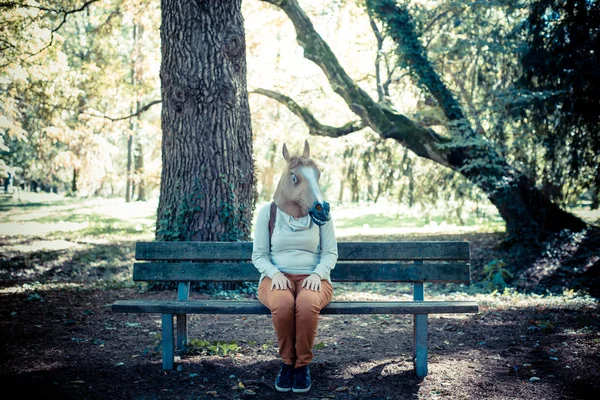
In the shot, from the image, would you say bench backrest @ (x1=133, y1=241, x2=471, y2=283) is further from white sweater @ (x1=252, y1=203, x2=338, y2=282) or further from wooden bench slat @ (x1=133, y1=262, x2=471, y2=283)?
white sweater @ (x1=252, y1=203, x2=338, y2=282)

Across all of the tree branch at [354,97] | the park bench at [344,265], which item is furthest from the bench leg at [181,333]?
the tree branch at [354,97]

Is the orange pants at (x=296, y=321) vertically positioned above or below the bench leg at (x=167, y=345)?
above

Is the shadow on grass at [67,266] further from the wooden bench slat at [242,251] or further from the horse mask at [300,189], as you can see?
the horse mask at [300,189]

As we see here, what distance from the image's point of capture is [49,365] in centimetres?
406

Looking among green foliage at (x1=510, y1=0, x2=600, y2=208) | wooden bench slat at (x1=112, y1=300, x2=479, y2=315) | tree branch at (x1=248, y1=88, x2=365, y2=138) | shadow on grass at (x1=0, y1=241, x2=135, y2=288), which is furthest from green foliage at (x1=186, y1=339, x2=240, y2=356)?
tree branch at (x1=248, y1=88, x2=365, y2=138)


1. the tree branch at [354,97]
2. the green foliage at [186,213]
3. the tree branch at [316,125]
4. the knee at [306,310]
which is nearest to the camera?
the knee at [306,310]

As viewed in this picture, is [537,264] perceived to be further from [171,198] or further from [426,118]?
[171,198]

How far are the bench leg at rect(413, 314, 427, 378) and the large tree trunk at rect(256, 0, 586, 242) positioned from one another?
692 cm

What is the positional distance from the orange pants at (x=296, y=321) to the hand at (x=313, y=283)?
0.11 feet

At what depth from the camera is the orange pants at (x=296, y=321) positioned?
352cm

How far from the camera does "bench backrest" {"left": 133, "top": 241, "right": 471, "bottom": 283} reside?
4.33 m

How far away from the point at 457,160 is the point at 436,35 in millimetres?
3627

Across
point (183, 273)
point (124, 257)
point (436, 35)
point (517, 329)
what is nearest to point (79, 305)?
point (183, 273)

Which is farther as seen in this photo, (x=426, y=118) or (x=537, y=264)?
(x=426, y=118)
